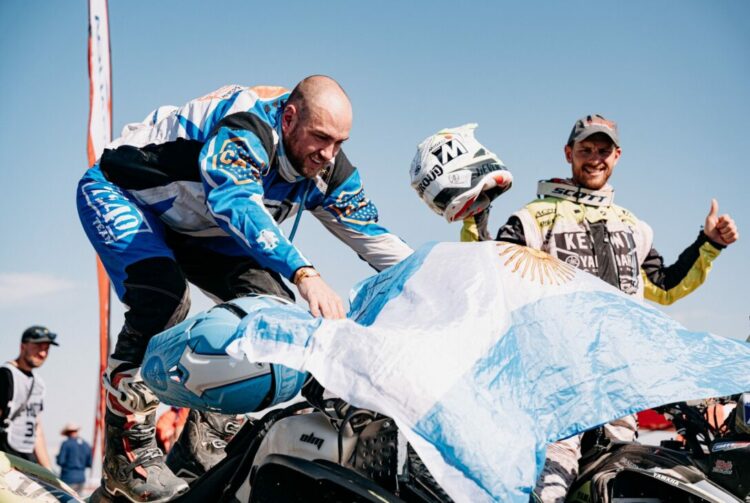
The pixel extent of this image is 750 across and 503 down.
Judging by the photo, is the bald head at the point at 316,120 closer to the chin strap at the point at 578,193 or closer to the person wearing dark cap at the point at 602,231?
the person wearing dark cap at the point at 602,231

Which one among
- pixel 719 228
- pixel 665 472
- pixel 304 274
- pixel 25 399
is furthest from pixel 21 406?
pixel 665 472

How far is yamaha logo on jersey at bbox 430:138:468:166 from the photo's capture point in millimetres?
2660

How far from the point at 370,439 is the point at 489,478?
1.32 feet

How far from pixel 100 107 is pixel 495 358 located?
21.5 feet

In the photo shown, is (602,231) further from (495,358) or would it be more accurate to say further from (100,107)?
(100,107)

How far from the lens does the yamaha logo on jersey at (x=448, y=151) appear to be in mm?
2660

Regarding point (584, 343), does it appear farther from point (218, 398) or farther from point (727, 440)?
point (727, 440)

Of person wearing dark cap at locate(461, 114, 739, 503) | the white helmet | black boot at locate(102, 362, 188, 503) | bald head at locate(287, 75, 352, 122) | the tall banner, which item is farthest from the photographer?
the tall banner

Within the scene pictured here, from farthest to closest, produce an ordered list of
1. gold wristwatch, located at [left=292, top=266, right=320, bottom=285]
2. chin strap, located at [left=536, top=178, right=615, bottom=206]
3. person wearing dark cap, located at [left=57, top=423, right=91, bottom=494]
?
person wearing dark cap, located at [left=57, top=423, right=91, bottom=494] < chin strap, located at [left=536, top=178, right=615, bottom=206] < gold wristwatch, located at [left=292, top=266, right=320, bottom=285]

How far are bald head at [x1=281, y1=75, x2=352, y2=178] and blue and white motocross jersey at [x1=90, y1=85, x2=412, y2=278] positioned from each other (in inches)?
3.2

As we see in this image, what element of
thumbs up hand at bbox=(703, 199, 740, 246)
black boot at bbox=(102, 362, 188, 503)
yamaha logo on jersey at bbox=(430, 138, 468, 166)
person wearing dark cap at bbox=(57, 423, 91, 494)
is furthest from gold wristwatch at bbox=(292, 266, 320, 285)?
person wearing dark cap at bbox=(57, 423, 91, 494)

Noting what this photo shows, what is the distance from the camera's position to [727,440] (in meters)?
2.52

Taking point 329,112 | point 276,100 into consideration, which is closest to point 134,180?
point 276,100

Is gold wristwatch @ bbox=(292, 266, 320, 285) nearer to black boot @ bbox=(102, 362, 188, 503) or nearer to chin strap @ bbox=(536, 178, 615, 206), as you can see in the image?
black boot @ bbox=(102, 362, 188, 503)
